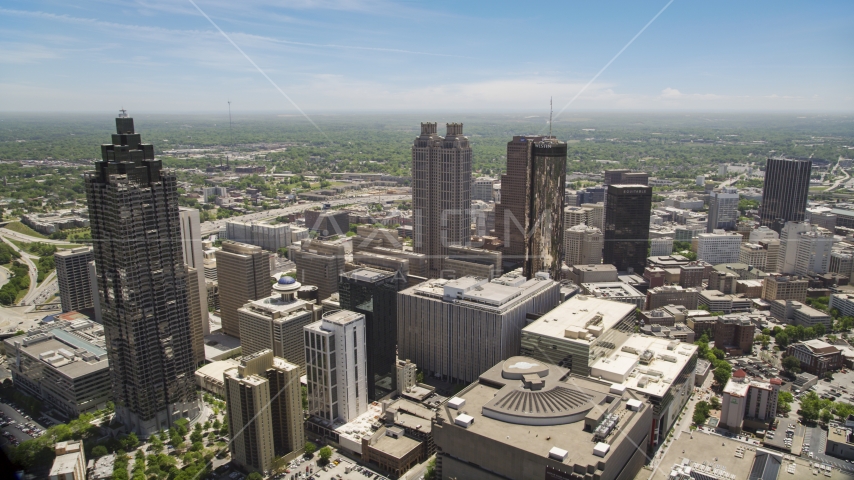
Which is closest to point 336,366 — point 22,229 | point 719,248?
point 719,248

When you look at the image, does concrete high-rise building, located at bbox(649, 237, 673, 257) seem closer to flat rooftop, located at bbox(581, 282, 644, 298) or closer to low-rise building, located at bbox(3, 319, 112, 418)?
flat rooftop, located at bbox(581, 282, 644, 298)

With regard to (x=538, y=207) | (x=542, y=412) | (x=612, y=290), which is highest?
(x=538, y=207)

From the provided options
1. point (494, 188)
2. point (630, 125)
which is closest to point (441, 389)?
point (494, 188)

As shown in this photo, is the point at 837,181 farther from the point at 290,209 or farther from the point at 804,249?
the point at 290,209

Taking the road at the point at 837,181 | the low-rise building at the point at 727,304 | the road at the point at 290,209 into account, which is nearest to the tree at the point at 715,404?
the low-rise building at the point at 727,304

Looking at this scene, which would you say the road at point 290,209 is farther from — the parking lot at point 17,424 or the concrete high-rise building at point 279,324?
the parking lot at point 17,424

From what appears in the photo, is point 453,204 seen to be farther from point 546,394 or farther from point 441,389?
point 546,394
